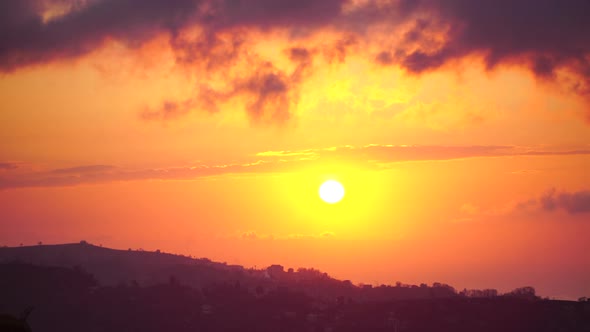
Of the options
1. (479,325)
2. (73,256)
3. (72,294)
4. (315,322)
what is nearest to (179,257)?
(73,256)

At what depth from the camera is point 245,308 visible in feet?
215

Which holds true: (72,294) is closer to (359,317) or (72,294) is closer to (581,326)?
(359,317)

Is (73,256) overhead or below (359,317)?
overhead

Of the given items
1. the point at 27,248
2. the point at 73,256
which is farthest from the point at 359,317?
the point at 27,248

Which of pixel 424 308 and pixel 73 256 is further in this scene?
pixel 73 256

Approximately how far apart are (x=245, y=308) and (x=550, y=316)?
Answer: 80.0 ft

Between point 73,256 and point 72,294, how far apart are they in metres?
43.3

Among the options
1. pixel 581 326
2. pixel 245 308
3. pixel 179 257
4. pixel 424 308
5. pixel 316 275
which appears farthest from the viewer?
pixel 179 257

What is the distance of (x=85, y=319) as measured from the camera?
6362 centimetres

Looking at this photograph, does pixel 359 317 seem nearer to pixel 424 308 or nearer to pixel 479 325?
pixel 424 308

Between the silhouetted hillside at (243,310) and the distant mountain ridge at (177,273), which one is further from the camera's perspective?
the distant mountain ridge at (177,273)

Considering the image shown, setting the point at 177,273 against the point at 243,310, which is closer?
the point at 243,310

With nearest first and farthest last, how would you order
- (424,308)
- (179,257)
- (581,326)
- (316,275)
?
(581,326)
(424,308)
(316,275)
(179,257)

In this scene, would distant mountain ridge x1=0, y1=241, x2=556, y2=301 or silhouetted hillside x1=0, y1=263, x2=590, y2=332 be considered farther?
distant mountain ridge x1=0, y1=241, x2=556, y2=301
